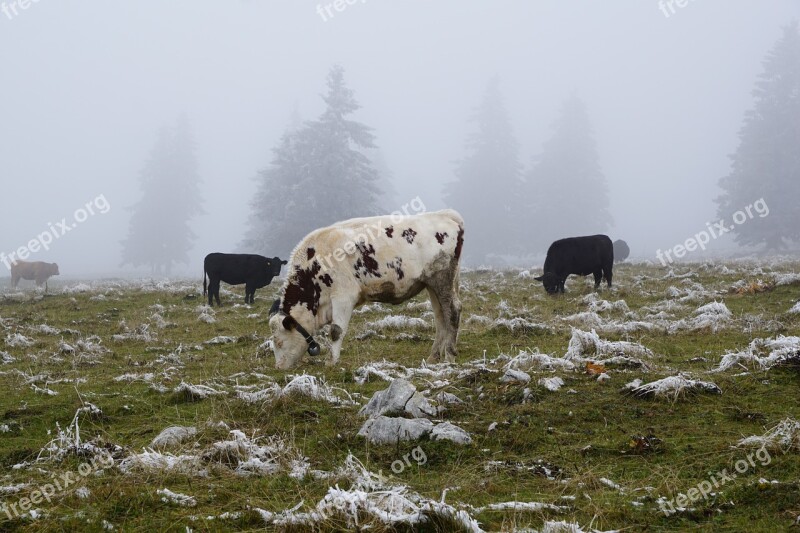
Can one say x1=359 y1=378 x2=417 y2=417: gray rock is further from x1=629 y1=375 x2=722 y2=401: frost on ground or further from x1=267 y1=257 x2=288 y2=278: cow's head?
x1=267 y1=257 x2=288 y2=278: cow's head


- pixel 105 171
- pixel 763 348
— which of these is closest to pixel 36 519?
pixel 763 348

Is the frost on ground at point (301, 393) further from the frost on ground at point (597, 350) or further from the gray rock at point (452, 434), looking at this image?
the frost on ground at point (597, 350)

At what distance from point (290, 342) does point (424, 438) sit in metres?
5.08

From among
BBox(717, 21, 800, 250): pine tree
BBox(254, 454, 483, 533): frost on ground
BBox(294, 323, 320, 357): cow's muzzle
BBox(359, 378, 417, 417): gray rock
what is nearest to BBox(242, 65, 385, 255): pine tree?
BBox(717, 21, 800, 250): pine tree

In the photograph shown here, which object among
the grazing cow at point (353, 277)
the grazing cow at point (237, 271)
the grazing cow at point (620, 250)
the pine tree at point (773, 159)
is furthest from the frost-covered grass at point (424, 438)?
the pine tree at point (773, 159)

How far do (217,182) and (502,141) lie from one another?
410 feet

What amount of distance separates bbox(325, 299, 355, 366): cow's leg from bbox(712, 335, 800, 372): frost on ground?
5397 mm

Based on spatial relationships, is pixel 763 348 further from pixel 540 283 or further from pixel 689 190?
pixel 689 190

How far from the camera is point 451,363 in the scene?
9617 millimetres

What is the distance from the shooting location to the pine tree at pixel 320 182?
137 feet

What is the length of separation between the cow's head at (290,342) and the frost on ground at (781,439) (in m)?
6.65

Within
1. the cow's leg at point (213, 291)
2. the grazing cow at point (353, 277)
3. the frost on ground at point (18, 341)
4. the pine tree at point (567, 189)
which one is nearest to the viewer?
the grazing cow at point (353, 277)

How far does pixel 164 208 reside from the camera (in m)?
65.1

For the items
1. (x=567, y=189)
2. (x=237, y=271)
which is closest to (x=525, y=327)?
(x=237, y=271)
